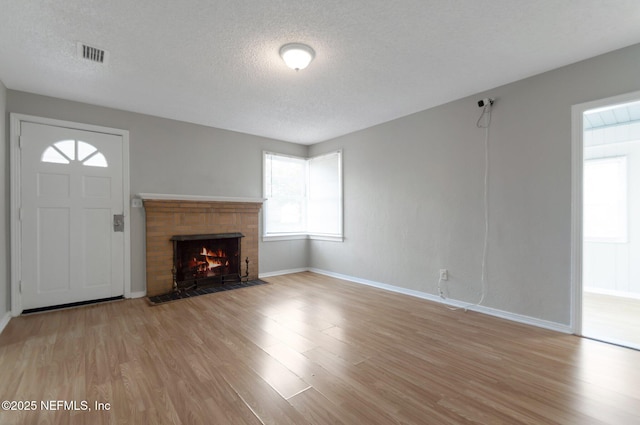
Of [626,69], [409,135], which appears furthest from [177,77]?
[626,69]

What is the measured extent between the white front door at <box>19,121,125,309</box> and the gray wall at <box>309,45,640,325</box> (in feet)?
11.8

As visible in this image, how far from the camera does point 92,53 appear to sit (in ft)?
8.55

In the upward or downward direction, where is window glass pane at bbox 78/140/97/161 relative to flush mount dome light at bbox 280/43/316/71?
downward

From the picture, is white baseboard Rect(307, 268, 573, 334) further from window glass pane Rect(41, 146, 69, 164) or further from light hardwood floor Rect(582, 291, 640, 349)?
window glass pane Rect(41, 146, 69, 164)

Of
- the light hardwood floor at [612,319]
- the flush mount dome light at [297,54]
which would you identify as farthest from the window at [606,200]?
the flush mount dome light at [297,54]

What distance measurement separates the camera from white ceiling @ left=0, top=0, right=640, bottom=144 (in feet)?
6.79

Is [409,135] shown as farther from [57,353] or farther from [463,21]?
[57,353]

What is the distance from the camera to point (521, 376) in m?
2.06

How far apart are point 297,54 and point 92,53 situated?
185 cm

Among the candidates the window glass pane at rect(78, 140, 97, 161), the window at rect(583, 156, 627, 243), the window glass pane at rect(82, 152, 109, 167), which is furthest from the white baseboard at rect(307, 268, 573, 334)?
the window glass pane at rect(78, 140, 97, 161)

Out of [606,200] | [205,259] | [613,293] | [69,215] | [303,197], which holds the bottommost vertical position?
[613,293]

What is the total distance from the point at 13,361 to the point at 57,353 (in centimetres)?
26

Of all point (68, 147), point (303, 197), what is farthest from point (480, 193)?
point (68, 147)

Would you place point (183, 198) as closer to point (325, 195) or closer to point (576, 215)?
point (325, 195)
